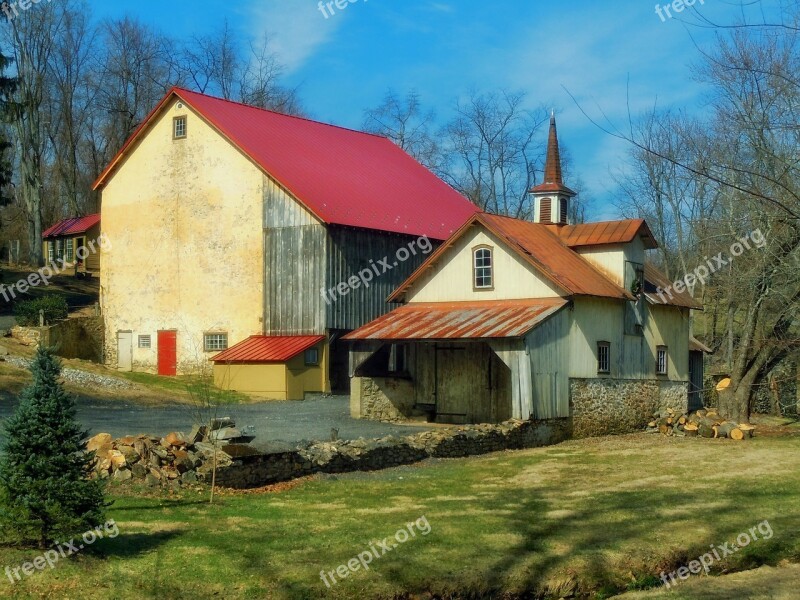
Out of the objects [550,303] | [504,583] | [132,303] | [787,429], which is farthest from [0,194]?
[504,583]

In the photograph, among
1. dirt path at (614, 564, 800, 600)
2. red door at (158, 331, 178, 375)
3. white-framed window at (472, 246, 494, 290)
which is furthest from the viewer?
red door at (158, 331, 178, 375)

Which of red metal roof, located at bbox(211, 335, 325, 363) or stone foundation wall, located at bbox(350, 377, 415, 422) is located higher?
red metal roof, located at bbox(211, 335, 325, 363)

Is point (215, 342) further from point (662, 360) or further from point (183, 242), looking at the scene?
point (662, 360)

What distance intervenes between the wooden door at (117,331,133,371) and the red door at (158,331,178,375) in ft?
Result: 6.01

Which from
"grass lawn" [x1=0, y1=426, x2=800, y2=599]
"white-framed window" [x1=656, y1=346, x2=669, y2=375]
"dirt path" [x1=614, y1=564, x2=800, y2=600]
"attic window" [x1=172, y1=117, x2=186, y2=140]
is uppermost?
"attic window" [x1=172, y1=117, x2=186, y2=140]

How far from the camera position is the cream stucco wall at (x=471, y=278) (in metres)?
29.8

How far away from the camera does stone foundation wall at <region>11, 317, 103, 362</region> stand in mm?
41000

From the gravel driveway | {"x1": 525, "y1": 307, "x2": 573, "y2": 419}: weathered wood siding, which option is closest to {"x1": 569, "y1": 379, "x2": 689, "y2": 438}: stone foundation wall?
{"x1": 525, "y1": 307, "x2": 573, "y2": 419}: weathered wood siding

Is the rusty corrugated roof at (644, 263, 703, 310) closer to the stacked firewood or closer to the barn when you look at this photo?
the barn

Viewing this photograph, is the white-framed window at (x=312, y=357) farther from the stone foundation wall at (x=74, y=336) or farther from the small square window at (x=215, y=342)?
the stone foundation wall at (x=74, y=336)

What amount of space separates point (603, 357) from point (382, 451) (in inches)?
425

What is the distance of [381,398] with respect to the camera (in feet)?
101

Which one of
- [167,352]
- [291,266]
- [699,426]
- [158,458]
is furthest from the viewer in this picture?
[167,352]

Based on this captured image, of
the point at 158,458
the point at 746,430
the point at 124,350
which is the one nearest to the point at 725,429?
the point at 746,430
